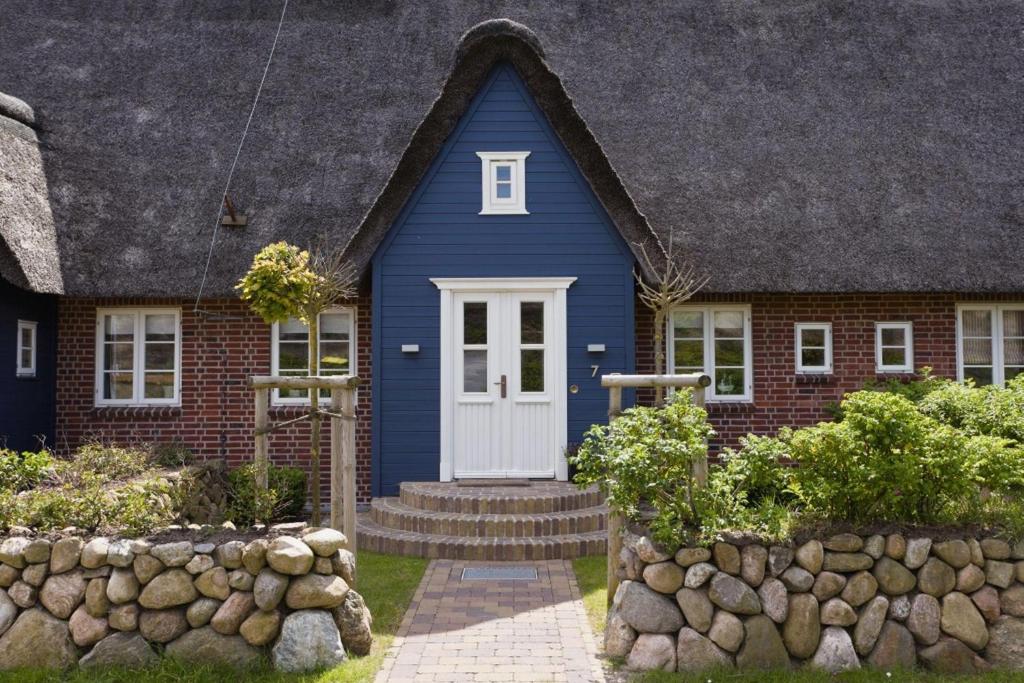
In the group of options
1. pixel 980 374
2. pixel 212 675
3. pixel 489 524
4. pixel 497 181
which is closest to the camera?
pixel 212 675

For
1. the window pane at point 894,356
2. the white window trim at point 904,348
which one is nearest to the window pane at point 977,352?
the white window trim at point 904,348

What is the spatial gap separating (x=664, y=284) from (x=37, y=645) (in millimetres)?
7220

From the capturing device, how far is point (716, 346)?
11.8m

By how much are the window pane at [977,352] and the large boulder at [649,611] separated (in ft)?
26.8

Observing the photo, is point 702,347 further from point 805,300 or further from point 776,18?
point 776,18

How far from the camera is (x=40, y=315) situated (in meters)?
11.2

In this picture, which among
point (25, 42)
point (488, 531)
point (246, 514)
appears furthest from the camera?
point (25, 42)

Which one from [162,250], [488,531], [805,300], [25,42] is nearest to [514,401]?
[488,531]

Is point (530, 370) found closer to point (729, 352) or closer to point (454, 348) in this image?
point (454, 348)

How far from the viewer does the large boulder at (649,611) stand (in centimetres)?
572

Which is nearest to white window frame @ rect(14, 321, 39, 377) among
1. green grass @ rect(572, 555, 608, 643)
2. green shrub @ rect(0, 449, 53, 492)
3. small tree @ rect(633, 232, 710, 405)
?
green shrub @ rect(0, 449, 53, 492)

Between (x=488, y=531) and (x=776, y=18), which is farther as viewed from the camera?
(x=776, y=18)

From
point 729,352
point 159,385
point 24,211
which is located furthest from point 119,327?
point 729,352

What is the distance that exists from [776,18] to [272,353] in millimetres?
9685
